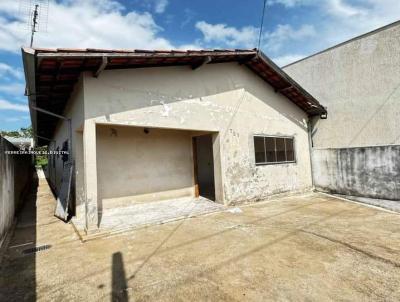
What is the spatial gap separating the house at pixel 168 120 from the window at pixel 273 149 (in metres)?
0.04

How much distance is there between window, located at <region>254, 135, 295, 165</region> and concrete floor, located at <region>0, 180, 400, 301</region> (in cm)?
315

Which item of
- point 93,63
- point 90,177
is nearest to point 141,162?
point 90,177

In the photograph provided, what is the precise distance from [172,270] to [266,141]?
677 centimetres

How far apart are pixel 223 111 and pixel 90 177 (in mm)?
4540

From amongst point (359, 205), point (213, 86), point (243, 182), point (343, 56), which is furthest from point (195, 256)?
point (343, 56)

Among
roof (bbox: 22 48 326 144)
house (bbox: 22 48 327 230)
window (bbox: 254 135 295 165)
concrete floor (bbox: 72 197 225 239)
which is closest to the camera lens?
roof (bbox: 22 48 326 144)

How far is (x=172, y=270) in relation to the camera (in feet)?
11.4

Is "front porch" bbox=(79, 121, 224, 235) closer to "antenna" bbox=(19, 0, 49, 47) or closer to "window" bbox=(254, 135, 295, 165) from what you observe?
"window" bbox=(254, 135, 295, 165)

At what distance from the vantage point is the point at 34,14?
5566mm

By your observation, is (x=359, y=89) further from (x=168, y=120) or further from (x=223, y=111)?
(x=168, y=120)

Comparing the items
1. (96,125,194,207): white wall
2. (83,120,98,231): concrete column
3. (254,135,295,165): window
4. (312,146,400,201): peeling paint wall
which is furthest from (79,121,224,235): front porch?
(312,146,400,201): peeling paint wall

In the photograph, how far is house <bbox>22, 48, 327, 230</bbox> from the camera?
17.4ft

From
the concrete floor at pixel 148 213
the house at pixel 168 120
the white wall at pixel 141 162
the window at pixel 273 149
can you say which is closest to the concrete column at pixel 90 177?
the house at pixel 168 120

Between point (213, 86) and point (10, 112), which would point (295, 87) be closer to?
point (213, 86)
